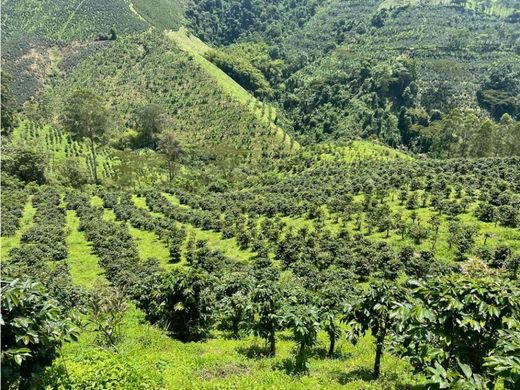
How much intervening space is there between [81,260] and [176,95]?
395 ft

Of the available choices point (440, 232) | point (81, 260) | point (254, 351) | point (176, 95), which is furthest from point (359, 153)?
point (254, 351)

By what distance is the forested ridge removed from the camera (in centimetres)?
1087

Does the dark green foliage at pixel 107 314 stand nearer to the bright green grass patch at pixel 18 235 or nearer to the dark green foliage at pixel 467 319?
the dark green foliage at pixel 467 319

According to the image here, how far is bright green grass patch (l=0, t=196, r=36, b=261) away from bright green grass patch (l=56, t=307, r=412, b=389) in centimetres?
3632

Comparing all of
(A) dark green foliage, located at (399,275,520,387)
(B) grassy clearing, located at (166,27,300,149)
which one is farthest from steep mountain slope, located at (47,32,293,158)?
(A) dark green foliage, located at (399,275,520,387)

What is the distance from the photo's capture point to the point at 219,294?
93.2ft

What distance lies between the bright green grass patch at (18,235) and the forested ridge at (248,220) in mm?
396

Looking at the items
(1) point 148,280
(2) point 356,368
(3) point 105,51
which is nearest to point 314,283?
(1) point 148,280

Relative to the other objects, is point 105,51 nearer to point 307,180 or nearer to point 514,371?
point 307,180

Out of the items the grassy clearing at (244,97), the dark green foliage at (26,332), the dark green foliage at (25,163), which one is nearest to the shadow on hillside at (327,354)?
the dark green foliage at (26,332)

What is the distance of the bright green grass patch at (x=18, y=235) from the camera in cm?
5258

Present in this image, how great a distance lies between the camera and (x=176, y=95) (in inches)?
6432

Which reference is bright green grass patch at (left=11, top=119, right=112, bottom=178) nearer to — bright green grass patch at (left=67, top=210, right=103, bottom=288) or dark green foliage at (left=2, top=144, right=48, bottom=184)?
dark green foliage at (left=2, top=144, right=48, bottom=184)

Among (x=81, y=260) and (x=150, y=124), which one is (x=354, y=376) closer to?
(x=81, y=260)
